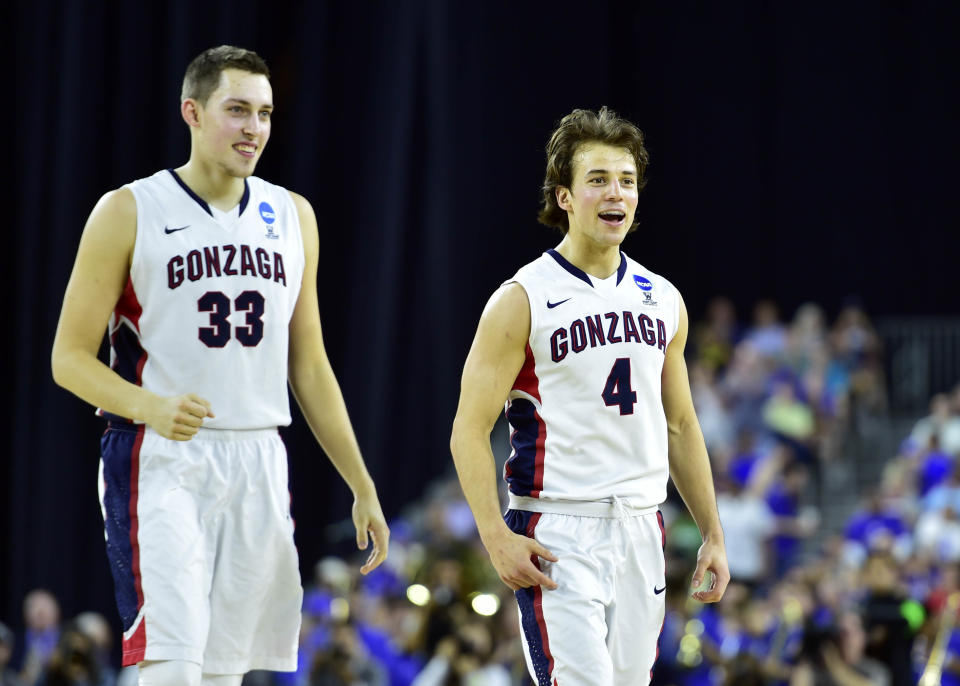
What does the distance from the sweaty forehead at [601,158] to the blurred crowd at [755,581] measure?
526cm

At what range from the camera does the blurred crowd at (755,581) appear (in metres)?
9.78

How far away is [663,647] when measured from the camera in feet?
36.2

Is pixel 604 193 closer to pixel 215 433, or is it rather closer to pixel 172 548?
pixel 215 433

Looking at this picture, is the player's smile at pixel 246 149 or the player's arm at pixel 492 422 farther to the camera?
the player's smile at pixel 246 149

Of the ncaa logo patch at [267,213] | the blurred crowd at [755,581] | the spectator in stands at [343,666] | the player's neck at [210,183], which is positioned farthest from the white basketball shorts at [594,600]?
the spectator in stands at [343,666]

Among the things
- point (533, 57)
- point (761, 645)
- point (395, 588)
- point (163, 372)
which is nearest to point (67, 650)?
point (395, 588)

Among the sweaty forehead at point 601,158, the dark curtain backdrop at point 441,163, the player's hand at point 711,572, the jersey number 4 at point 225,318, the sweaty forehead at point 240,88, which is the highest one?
the dark curtain backdrop at point 441,163

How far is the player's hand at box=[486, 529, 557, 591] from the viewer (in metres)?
4.46

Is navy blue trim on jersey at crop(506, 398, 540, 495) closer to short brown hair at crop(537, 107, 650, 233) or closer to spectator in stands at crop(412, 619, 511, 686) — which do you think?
short brown hair at crop(537, 107, 650, 233)

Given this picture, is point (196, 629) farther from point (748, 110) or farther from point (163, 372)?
point (748, 110)

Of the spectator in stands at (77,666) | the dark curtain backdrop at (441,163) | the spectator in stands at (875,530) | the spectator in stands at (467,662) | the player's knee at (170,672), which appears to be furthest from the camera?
the dark curtain backdrop at (441,163)

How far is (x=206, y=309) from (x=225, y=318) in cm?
7

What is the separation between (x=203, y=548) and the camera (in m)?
4.52

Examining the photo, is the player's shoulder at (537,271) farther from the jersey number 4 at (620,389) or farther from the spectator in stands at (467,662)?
the spectator in stands at (467,662)
